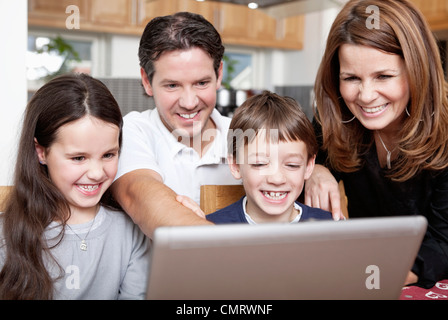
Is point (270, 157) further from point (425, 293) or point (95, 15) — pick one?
point (95, 15)

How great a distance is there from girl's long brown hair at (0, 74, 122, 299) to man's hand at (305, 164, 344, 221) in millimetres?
538

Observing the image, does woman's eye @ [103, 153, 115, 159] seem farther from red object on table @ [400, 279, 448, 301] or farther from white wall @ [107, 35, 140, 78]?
white wall @ [107, 35, 140, 78]

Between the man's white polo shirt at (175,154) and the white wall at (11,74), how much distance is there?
0.96ft

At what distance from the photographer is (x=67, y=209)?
44.1 inches

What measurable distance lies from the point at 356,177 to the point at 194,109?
0.53 m

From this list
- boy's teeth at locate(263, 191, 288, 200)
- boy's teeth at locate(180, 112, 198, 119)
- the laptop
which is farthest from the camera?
boy's teeth at locate(180, 112, 198, 119)

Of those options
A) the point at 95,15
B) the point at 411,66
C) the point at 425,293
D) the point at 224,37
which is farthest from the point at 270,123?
the point at 224,37

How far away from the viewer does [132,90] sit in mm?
2723

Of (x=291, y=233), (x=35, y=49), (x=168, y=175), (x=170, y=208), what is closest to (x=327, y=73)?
(x=168, y=175)

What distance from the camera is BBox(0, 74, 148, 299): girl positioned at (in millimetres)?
1021

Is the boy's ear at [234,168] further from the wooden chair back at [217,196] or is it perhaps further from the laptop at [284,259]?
the laptop at [284,259]

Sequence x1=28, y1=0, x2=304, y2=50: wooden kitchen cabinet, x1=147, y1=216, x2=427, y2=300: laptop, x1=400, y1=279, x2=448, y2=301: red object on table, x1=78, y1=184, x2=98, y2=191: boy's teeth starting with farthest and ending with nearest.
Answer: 1. x1=28, y1=0, x2=304, y2=50: wooden kitchen cabinet
2. x1=78, y1=184, x2=98, y2=191: boy's teeth
3. x1=400, y1=279, x2=448, y2=301: red object on table
4. x1=147, y1=216, x2=427, y2=300: laptop

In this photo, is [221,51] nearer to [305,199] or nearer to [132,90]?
[305,199]
